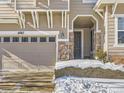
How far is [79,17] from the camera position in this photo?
794 inches

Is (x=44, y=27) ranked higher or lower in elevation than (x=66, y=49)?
higher

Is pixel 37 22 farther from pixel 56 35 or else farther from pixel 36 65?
pixel 36 65

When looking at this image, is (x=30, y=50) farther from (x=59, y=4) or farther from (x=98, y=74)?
(x=98, y=74)

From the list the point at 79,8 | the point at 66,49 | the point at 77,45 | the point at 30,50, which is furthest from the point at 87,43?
the point at 30,50

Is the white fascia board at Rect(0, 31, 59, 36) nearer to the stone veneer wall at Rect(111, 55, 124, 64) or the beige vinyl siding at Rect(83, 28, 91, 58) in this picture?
A: the beige vinyl siding at Rect(83, 28, 91, 58)

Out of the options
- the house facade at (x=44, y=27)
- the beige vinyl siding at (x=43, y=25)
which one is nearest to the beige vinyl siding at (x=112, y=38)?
the house facade at (x=44, y=27)

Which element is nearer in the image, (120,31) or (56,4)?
(120,31)

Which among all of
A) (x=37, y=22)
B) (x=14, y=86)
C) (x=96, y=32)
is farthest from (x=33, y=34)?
(x=14, y=86)

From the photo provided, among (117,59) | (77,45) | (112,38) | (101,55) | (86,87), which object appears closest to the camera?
(86,87)

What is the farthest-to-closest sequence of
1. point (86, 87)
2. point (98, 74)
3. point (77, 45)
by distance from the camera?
1. point (77, 45)
2. point (98, 74)
3. point (86, 87)

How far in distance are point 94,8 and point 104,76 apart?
8.19 meters

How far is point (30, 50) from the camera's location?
20188 millimetres

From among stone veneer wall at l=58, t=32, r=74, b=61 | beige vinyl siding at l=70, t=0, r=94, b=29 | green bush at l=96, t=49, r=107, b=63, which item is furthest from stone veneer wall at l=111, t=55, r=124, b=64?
beige vinyl siding at l=70, t=0, r=94, b=29

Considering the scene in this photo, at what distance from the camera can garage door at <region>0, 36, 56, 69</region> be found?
20156 mm
